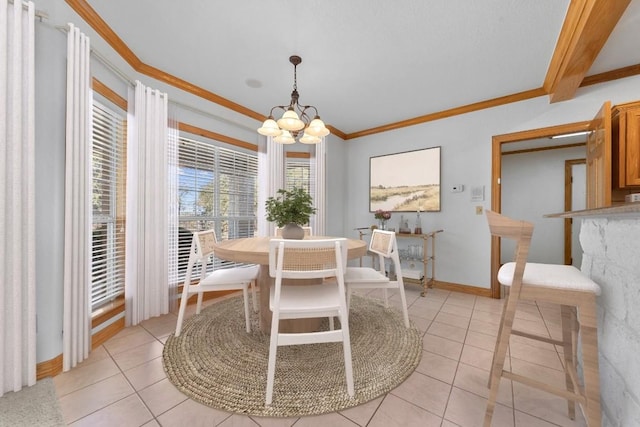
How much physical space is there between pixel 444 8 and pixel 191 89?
2.55 metres

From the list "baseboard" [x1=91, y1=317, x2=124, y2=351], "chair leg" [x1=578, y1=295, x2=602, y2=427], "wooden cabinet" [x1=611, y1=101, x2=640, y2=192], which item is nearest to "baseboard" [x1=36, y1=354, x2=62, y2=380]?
"baseboard" [x1=91, y1=317, x2=124, y2=351]

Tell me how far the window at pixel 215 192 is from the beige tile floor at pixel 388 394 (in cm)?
123

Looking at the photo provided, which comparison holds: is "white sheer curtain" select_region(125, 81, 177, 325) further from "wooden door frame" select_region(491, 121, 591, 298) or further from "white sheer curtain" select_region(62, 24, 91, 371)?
"wooden door frame" select_region(491, 121, 591, 298)

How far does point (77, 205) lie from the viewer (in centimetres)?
161

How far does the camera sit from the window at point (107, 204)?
1983mm

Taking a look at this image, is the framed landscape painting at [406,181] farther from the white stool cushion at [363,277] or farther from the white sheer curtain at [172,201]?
the white sheer curtain at [172,201]

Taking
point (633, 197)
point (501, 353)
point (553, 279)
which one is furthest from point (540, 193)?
point (501, 353)

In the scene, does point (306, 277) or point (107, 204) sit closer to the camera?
point (306, 277)

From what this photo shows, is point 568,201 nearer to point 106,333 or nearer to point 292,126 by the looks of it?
point 292,126

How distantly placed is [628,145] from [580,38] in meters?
1.12

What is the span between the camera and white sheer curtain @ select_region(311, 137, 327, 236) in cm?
381

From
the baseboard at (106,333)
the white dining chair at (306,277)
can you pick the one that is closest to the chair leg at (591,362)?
the white dining chair at (306,277)

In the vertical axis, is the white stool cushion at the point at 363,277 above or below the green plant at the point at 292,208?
below

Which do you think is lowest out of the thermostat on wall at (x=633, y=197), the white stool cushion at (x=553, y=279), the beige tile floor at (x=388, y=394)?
the beige tile floor at (x=388, y=394)
